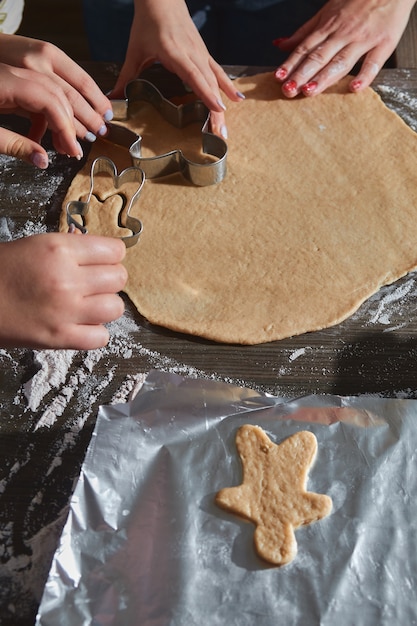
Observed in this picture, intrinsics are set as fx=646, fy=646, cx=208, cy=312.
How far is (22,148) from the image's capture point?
116cm

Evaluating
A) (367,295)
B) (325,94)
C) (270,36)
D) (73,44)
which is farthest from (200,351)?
(73,44)

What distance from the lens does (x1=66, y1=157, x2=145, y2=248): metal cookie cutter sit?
1170 mm

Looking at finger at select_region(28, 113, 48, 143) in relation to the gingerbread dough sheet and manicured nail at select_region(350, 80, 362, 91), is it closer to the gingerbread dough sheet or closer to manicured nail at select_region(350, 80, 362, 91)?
the gingerbread dough sheet

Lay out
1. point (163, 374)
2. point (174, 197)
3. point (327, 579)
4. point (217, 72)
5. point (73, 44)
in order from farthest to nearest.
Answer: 1. point (73, 44)
2. point (217, 72)
3. point (174, 197)
4. point (163, 374)
5. point (327, 579)

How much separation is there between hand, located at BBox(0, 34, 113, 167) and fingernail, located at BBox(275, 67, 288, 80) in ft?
1.22

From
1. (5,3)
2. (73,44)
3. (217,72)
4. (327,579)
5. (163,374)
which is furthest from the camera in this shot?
(73,44)

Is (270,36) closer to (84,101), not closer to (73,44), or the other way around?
(84,101)

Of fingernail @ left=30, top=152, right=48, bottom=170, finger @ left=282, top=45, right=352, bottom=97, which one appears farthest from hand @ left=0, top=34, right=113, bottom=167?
finger @ left=282, top=45, right=352, bottom=97

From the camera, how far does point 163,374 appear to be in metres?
1.00

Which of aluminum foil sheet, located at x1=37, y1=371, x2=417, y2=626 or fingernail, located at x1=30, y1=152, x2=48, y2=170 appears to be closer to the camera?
aluminum foil sheet, located at x1=37, y1=371, x2=417, y2=626

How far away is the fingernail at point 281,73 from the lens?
4.56 feet

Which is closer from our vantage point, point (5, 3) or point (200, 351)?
point (200, 351)

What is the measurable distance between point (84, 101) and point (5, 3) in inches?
38.1

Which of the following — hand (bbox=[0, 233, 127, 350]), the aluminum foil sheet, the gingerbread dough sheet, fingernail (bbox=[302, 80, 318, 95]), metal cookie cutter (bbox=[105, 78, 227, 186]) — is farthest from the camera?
fingernail (bbox=[302, 80, 318, 95])
